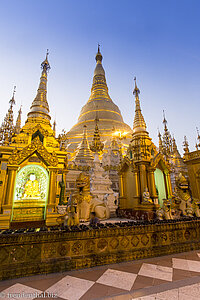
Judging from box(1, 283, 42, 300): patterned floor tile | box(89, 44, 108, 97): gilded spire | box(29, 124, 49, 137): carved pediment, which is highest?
box(89, 44, 108, 97): gilded spire

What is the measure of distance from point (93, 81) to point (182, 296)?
3461 cm

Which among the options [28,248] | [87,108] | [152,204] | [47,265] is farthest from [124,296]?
[87,108]

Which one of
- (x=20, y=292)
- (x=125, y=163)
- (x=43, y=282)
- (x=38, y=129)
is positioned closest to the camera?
(x=20, y=292)

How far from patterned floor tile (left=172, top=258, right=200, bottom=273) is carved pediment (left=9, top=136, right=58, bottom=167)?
4736 mm

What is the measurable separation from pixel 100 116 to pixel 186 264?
81.3 ft

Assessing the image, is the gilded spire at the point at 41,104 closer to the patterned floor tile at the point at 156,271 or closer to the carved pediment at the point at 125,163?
the carved pediment at the point at 125,163

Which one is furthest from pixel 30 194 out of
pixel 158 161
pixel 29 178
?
pixel 158 161

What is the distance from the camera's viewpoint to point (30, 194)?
607 centimetres

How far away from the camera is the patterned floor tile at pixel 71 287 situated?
1.91 meters

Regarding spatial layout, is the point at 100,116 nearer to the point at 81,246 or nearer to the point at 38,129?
the point at 38,129

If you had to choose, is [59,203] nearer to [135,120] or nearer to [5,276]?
[5,276]

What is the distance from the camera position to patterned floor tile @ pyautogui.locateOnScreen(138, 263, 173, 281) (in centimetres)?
236

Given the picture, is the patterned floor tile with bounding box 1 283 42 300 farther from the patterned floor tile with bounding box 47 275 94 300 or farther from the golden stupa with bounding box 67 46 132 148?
the golden stupa with bounding box 67 46 132 148

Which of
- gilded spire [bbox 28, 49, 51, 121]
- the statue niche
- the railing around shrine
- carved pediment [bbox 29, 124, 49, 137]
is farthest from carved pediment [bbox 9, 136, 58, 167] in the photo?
the railing around shrine
